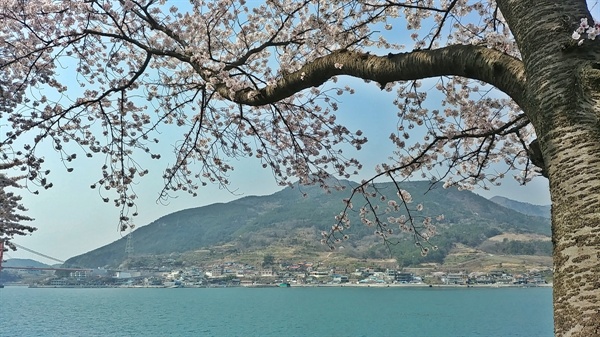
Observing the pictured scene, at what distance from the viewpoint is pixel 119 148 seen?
4984 mm

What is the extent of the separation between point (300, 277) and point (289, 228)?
94.9 feet

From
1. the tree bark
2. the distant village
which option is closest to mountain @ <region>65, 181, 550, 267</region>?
the distant village

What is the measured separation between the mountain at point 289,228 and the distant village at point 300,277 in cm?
422

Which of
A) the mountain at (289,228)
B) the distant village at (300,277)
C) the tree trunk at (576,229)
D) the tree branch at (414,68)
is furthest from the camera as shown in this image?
the mountain at (289,228)

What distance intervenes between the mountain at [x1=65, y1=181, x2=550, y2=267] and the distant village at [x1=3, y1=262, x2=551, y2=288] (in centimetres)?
422

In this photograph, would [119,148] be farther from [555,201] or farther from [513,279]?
[513,279]

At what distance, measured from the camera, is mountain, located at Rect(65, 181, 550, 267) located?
8719cm

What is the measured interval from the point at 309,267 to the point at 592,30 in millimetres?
84533

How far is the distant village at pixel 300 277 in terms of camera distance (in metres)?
71.9

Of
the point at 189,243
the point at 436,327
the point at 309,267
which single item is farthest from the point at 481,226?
the point at 189,243

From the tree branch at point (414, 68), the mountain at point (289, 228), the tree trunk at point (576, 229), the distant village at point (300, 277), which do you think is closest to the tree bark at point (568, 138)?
the tree trunk at point (576, 229)

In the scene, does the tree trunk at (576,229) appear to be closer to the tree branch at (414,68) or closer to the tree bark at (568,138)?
the tree bark at (568,138)

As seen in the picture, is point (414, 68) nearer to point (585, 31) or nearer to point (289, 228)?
point (585, 31)

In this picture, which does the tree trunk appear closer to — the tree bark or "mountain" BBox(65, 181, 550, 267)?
the tree bark
